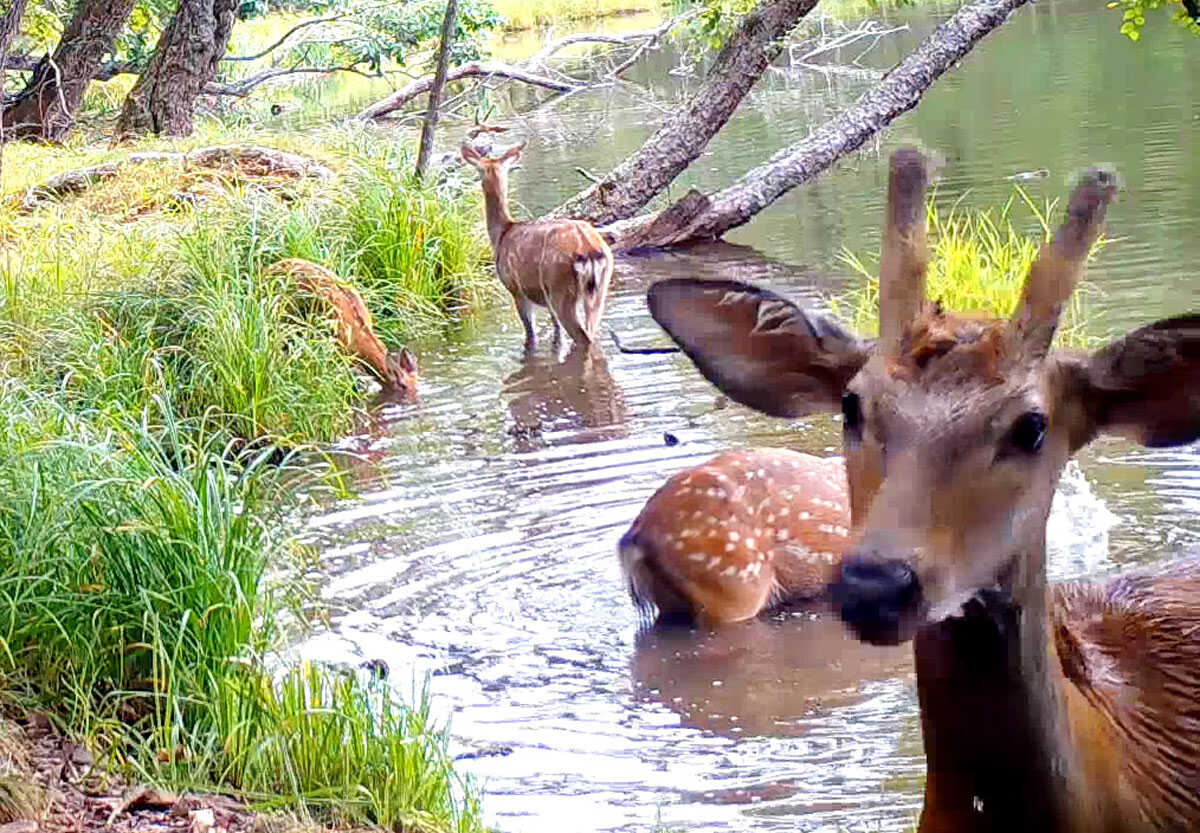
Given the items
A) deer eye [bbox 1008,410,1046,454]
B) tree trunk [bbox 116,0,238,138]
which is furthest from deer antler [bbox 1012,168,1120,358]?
tree trunk [bbox 116,0,238,138]

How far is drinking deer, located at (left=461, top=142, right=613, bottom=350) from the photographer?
498 inches

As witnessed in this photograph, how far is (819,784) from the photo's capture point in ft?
18.1

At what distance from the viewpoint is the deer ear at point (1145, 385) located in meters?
3.23

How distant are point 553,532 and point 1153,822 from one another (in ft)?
16.2

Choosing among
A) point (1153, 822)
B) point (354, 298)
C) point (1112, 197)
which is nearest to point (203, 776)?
point (1153, 822)

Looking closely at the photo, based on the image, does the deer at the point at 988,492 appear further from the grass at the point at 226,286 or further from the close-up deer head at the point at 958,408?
the grass at the point at 226,286

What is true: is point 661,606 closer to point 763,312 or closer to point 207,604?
point 207,604

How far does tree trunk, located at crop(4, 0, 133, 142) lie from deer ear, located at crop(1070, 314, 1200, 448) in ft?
54.4

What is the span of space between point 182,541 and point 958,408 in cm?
317


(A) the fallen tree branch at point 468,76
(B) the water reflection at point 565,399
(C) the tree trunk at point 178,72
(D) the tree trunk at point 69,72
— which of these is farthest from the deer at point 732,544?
(C) the tree trunk at point 178,72

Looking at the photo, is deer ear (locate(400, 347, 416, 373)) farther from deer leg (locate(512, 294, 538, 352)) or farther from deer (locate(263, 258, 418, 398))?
deer leg (locate(512, 294, 538, 352))

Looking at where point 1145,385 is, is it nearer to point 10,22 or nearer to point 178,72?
point 10,22

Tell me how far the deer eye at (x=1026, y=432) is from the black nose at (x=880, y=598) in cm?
38

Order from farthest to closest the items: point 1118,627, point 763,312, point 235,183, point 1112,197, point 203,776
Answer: point 235,183 < point 203,776 < point 1118,627 < point 763,312 < point 1112,197
